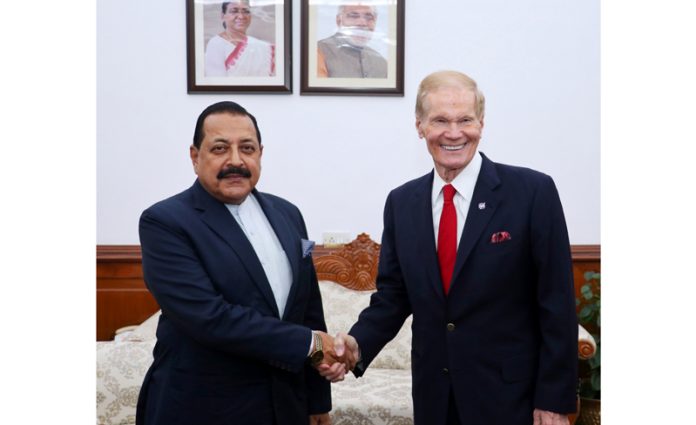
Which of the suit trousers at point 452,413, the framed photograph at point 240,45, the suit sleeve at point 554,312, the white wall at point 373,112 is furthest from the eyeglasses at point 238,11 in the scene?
the suit trousers at point 452,413

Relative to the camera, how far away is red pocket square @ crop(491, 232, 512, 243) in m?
1.89

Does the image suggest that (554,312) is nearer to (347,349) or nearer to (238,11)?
(347,349)

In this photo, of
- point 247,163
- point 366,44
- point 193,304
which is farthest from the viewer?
point 366,44

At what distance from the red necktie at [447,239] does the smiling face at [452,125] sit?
0.31 feet

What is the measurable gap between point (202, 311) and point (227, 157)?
17.2 inches

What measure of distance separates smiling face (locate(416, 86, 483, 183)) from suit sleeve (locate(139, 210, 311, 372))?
0.65 meters

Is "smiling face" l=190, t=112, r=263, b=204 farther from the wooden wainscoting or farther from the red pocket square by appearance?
the wooden wainscoting

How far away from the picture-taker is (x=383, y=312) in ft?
7.41

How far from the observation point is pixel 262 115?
13.0 ft

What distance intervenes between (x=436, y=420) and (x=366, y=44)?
→ 248 centimetres

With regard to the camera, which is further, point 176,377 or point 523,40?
point 523,40

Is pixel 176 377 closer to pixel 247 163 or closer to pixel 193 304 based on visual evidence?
pixel 193 304

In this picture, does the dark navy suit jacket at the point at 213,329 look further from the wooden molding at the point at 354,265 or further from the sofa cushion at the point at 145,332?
the wooden molding at the point at 354,265

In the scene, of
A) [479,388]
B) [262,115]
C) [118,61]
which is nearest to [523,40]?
[262,115]
